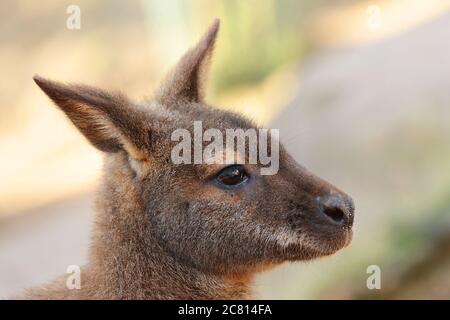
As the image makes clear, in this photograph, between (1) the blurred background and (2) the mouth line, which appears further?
(1) the blurred background

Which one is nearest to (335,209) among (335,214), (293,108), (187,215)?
(335,214)

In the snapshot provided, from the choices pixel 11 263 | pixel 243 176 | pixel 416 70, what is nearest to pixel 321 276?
pixel 416 70

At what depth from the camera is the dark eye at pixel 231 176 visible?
16.3 feet

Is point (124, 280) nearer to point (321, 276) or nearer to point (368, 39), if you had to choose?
point (321, 276)

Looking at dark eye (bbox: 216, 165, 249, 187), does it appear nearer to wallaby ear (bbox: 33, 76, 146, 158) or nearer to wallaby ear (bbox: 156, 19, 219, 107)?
wallaby ear (bbox: 33, 76, 146, 158)

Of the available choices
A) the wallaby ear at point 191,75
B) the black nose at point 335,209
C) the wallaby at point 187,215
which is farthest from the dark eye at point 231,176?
the wallaby ear at point 191,75

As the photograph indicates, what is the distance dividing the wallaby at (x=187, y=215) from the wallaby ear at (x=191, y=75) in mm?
466

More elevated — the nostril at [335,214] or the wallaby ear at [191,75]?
the wallaby ear at [191,75]

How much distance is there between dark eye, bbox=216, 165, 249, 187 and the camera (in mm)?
4973

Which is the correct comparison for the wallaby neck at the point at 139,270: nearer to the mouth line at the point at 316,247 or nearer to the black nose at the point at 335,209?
the mouth line at the point at 316,247

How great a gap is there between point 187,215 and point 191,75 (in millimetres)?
1191

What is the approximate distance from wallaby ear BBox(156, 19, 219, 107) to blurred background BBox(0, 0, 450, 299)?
336 millimetres

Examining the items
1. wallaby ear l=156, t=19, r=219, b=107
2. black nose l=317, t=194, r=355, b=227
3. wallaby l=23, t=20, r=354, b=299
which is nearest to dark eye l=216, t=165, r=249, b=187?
wallaby l=23, t=20, r=354, b=299

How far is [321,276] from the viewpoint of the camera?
8500mm
